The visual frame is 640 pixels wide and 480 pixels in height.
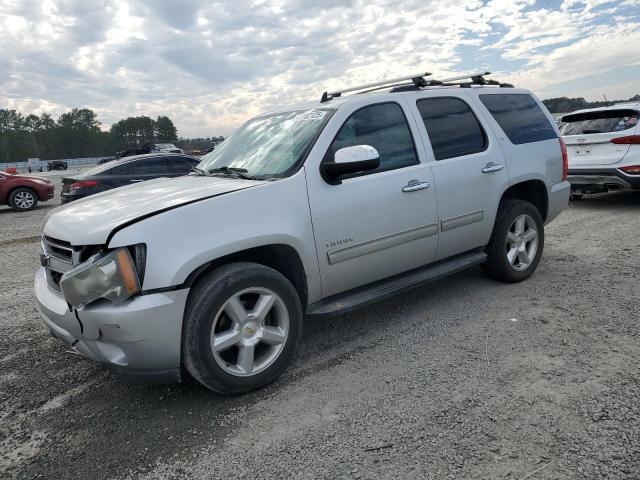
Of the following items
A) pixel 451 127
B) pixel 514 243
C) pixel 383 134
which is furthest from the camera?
pixel 514 243

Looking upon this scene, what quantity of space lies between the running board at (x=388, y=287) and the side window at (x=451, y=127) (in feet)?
3.01

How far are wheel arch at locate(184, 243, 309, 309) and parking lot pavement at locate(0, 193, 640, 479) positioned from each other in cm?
A: 58

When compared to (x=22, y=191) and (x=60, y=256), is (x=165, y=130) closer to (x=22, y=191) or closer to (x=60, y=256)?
(x=22, y=191)

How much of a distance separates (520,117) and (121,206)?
3.84 metres

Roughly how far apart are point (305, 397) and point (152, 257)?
1234 millimetres

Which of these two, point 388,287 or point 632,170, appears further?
point 632,170

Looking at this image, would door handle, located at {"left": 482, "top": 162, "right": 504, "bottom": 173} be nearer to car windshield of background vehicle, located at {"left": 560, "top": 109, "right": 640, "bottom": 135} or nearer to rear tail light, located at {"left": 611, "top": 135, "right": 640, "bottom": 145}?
rear tail light, located at {"left": 611, "top": 135, "right": 640, "bottom": 145}

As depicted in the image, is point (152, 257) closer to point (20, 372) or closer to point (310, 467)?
point (310, 467)

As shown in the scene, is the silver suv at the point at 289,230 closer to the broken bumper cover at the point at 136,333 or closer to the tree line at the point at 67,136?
the broken bumper cover at the point at 136,333

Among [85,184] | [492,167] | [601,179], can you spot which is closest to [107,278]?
[492,167]

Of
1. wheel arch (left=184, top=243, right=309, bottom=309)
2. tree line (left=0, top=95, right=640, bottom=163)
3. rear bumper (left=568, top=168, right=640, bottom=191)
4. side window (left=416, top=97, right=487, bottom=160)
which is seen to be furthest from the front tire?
tree line (left=0, top=95, right=640, bottom=163)

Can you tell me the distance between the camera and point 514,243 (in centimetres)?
473

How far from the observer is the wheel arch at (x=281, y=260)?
3.07 metres

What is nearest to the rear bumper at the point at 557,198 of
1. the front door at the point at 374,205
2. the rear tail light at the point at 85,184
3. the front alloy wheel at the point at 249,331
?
the front door at the point at 374,205
